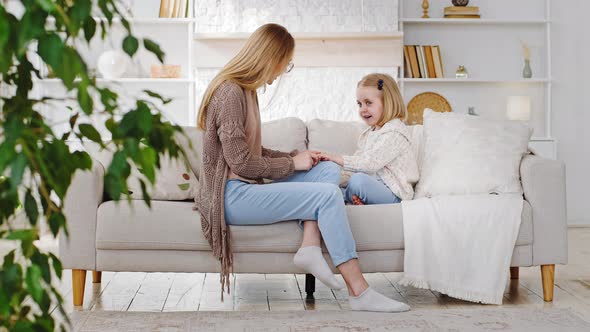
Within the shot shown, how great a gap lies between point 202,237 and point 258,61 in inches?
28.3

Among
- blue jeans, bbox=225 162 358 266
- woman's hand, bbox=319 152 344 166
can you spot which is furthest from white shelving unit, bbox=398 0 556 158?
blue jeans, bbox=225 162 358 266

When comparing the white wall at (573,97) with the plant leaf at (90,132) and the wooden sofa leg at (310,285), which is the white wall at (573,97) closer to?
the wooden sofa leg at (310,285)

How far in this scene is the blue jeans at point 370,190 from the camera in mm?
3471

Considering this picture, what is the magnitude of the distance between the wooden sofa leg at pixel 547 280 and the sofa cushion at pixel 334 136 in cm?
104

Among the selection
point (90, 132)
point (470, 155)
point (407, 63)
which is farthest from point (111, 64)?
point (90, 132)

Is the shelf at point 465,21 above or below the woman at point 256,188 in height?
above

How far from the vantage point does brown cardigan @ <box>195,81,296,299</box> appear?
3127 mm

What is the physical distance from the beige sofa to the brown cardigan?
6 cm

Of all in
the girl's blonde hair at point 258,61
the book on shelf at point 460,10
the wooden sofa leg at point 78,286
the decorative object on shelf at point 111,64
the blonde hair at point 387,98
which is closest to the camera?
the girl's blonde hair at point 258,61

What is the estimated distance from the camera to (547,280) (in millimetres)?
3430

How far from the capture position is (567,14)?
20.0 ft

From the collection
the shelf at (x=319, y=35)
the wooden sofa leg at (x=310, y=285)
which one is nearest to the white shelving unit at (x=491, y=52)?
the shelf at (x=319, y=35)

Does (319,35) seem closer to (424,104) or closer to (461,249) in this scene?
(424,104)

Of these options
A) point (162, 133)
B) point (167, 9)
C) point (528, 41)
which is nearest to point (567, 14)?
point (528, 41)
